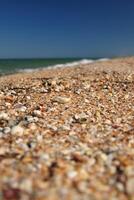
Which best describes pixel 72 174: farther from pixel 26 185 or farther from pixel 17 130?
pixel 17 130

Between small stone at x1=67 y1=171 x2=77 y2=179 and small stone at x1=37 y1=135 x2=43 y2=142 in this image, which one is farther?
small stone at x1=37 y1=135 x2=43 y2=142

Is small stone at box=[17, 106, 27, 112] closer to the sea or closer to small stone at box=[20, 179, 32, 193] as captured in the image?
small stone at box=[20, 179, 32, 193]

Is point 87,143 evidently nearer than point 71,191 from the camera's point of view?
No

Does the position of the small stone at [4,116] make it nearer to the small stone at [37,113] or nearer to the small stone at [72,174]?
the small stone at [37,113]

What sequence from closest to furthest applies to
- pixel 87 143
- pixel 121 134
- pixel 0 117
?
1. pixel 87 143
2. pixel 121 134
3. pixel 0 117

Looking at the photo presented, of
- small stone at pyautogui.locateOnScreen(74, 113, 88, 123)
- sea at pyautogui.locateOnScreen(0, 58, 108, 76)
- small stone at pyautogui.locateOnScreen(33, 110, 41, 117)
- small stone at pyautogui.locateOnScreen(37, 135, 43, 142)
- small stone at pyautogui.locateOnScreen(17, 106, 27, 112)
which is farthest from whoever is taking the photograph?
sea at pyautogui.locateOnScreen(0, 58, 108, 76)

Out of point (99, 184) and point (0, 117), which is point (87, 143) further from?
point (0, 117)

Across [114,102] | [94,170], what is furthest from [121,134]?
[114,102]

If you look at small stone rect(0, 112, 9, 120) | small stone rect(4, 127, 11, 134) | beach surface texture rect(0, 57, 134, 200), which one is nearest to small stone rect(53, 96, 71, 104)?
beach surface texture rect(0, 57, 134, 200)
